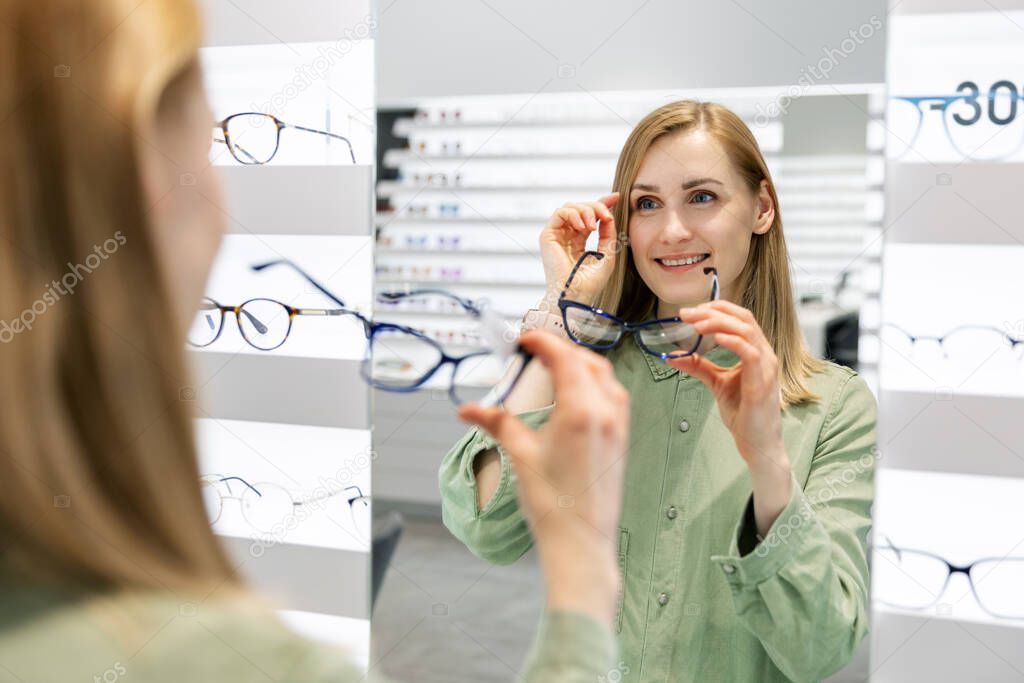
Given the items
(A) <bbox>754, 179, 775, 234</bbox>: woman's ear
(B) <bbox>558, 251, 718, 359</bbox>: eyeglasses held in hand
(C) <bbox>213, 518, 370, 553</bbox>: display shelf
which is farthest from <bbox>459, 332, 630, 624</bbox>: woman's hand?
(C) <bbox>213, 518, 370, 553</bbox>: display shelf

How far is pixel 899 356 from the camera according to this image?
195 cm

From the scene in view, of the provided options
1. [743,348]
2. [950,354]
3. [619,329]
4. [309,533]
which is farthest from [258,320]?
[950,354]

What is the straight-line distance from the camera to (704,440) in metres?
1.38

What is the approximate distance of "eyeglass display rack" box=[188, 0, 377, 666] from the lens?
2254mm

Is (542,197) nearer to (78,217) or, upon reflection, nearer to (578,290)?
(578,290)

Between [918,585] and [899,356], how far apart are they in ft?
1.89

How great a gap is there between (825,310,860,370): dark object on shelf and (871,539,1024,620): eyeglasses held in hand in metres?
1.07

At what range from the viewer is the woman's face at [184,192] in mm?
541

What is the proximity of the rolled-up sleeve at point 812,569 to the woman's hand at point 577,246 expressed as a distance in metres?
0.50

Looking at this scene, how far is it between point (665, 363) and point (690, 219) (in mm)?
260

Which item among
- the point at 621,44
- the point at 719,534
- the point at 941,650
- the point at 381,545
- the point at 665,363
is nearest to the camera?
the point at 719,534

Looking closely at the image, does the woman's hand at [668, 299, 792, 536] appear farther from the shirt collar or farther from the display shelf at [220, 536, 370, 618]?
the display shelf at [220, 536, 370, 618]

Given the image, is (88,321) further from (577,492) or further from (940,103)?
(940,103)

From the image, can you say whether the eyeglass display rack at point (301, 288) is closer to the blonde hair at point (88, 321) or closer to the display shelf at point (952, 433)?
the display shelf at point (952, 433)
